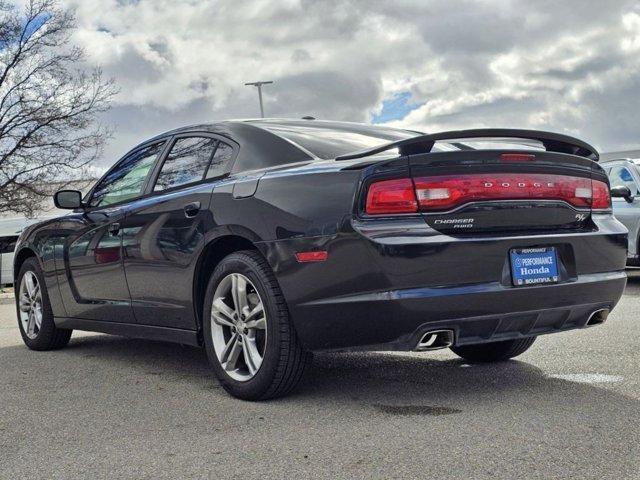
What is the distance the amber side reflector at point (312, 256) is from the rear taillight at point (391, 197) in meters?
0.28

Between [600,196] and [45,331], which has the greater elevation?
[600,196]

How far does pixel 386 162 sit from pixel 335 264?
51 cm

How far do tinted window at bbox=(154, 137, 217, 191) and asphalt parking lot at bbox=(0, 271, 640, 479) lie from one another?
1.17m

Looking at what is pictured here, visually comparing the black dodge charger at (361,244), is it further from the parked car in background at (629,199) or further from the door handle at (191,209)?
the parked car in background at (629,199)

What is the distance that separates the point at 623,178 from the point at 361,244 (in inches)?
337

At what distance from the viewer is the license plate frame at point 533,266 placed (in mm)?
3900

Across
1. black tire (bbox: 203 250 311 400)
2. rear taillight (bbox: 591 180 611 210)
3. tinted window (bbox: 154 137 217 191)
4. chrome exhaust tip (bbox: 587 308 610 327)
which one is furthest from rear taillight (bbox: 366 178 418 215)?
tinted window (bbox: 154 137 217 191)

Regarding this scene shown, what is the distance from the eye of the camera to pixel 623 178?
11.3 meters

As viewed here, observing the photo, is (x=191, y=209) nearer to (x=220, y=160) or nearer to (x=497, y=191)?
(x=220, y=160)

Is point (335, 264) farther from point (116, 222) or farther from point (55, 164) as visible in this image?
point (55, 164)

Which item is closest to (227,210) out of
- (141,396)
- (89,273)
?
(141,396)

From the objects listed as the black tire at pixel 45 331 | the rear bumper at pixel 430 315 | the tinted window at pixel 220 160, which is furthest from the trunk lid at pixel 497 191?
the black tire at pixel 45 331

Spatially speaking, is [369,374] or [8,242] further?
[8,242]

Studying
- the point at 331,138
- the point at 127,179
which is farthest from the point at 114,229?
the point at 331,138
